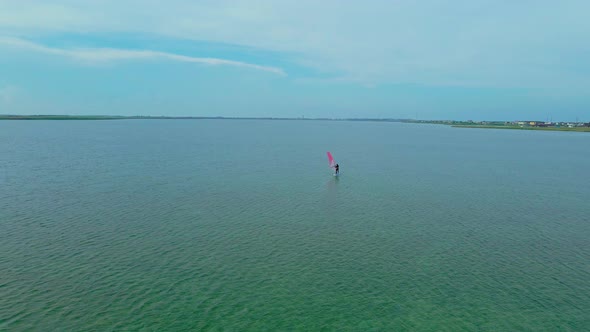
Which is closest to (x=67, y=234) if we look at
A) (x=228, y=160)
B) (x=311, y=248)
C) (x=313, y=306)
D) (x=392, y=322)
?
(x=311, y=248)

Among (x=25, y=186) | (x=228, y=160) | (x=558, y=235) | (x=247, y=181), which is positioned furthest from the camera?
(x=228, y=160)

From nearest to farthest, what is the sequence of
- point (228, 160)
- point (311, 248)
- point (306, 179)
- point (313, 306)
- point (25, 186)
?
point (313, 306), point (311, 248), point (25, 186), point (306, 179), point (228, 160)

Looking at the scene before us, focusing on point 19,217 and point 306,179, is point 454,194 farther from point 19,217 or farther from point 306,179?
point 19,217

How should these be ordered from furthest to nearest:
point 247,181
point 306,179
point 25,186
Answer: point 306,179 < point 247,181 < point 25,186

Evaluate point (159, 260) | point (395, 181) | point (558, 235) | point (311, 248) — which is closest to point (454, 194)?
point (395, 181)

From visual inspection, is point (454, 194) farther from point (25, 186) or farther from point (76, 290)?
point (25, 186)

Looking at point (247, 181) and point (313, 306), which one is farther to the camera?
point (247, 181)
